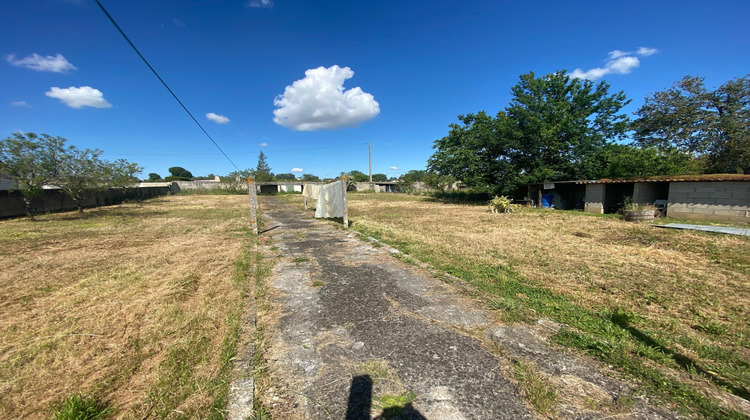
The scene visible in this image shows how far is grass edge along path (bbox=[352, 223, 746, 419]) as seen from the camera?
6.20 feet

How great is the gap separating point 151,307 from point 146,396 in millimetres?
1896

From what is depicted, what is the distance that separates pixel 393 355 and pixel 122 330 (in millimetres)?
2871

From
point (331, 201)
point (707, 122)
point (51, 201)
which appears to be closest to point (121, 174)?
point (51, 201)

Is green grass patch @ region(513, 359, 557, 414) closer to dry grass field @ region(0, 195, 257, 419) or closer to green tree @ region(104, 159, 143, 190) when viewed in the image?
dry grass field @ region(0, 195, 257, 419)

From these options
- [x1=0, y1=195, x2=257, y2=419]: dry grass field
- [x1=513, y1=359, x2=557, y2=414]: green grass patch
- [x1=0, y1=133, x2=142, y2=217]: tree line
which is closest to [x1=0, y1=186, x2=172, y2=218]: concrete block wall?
[x1=0, y1=133, x2=142, y2=217]: tree line

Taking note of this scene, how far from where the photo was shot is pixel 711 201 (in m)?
10.8

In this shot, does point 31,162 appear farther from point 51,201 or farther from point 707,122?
point 707,122

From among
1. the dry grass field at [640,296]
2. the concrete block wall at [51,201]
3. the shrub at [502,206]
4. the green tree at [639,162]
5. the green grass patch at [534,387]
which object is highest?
the green tree at [639,162]

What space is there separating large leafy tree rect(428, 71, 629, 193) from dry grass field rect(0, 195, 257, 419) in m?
19.0

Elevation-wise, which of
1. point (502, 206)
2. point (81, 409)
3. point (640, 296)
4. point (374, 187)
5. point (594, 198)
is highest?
point (374, 187)

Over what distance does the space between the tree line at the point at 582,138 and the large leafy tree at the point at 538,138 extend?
0.06m

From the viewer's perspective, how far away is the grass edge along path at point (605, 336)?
1889mm

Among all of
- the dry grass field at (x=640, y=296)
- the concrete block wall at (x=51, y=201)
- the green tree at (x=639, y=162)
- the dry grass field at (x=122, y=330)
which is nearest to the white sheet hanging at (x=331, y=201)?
the dry grass field at (x=640, y=296)

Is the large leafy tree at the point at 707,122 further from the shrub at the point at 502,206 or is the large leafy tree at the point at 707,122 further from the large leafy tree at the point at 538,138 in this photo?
the shrub at the point at 502,206
